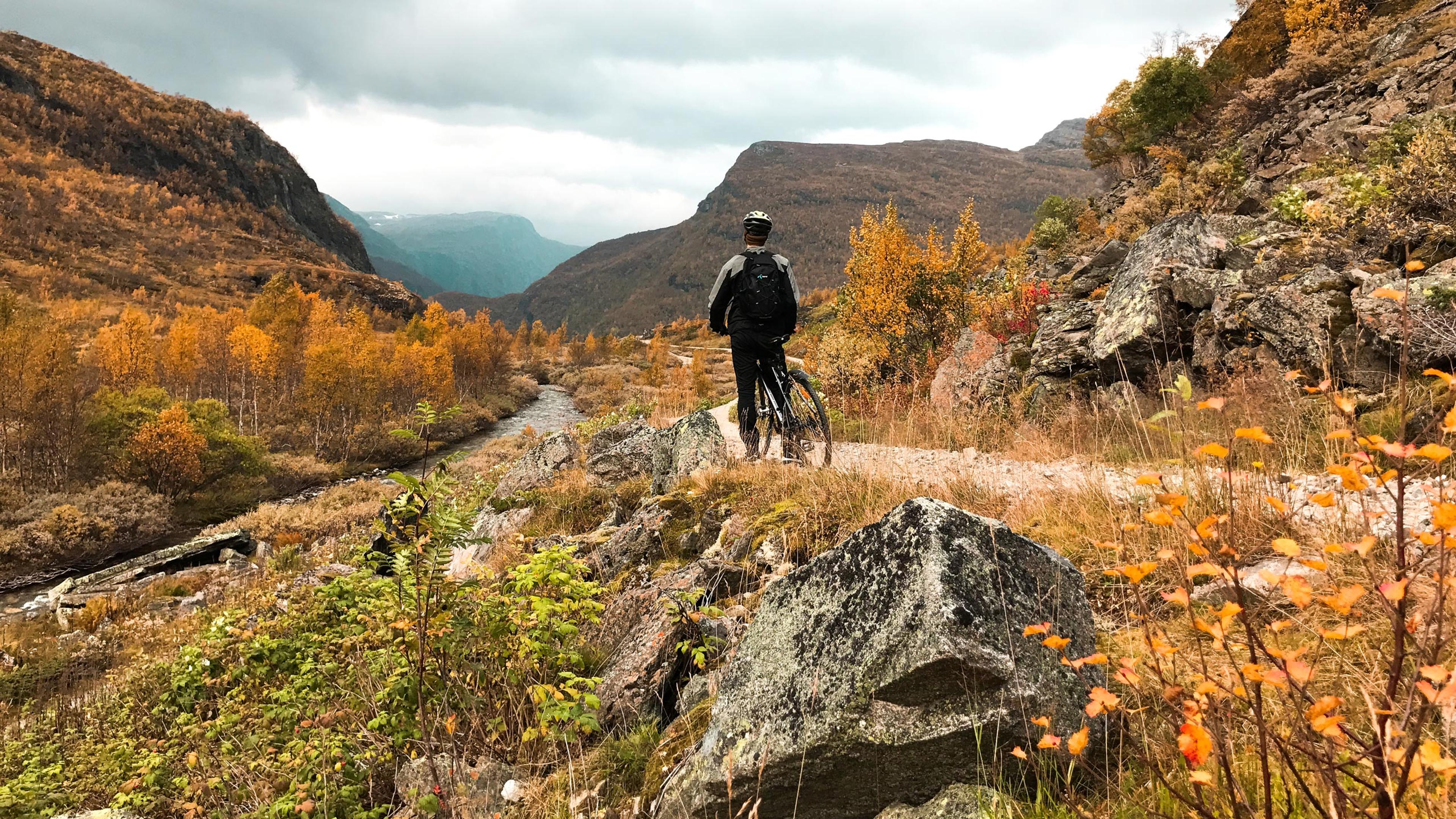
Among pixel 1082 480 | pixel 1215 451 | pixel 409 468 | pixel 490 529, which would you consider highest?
pixel 1215 451

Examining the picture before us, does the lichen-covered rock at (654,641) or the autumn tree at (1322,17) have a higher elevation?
the autumn tree at (1322,17)

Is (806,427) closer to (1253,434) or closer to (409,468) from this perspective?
(1253,434)

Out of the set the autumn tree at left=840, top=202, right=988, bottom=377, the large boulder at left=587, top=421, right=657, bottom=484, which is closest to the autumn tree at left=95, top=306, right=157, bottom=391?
the large boulder at left=587, top=421, right=657, bottom=484

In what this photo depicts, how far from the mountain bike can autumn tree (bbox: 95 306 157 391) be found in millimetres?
36436

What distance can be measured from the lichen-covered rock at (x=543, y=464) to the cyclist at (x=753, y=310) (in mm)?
4703

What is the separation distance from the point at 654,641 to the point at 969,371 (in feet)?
33.1

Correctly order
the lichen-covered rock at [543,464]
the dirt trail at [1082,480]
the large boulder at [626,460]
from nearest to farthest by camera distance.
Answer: the dirt trail at [1082,480], the large boulder at [626,460], the lichen-covered rock at [543,464]

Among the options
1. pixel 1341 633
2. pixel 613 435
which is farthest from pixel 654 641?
pixel 613 435

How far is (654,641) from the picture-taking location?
3.72 metres

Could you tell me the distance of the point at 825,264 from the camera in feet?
548

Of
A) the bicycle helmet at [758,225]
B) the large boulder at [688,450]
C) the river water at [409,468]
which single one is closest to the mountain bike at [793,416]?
the large boulder at [688,450]

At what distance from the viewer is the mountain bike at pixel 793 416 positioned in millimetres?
6199

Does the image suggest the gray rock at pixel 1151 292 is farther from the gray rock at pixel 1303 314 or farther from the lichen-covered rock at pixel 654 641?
the lichen-covered rock at pixel 654 641

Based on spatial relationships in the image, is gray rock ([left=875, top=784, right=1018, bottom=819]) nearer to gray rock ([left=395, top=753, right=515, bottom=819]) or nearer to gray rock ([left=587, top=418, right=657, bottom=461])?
gray rock ([left=395, top=753, right=515, bottom=819])
